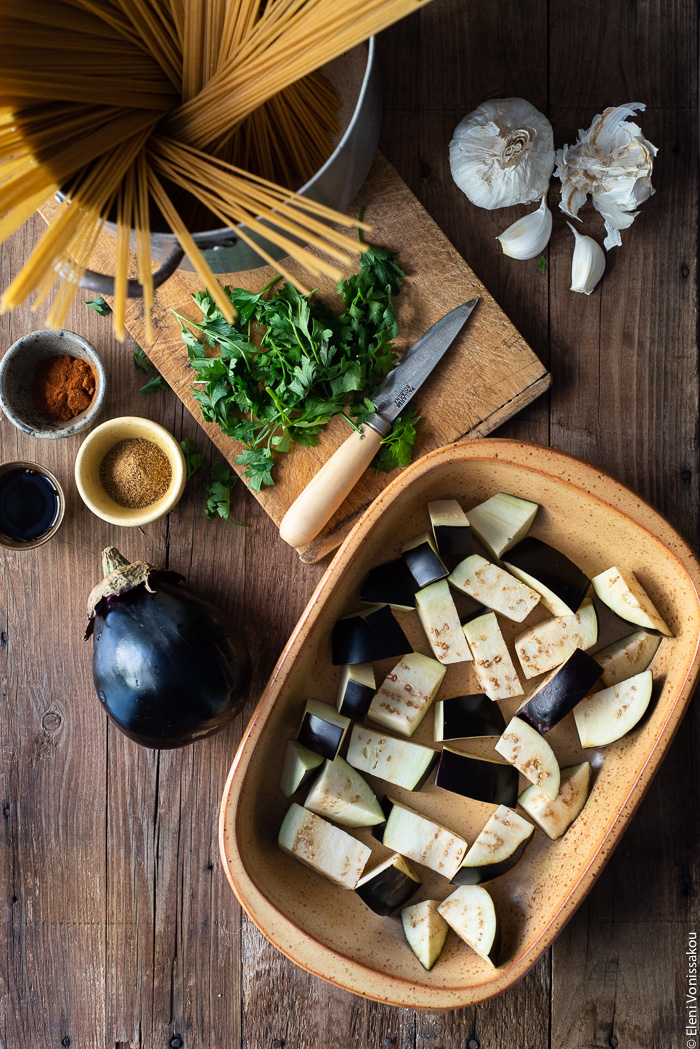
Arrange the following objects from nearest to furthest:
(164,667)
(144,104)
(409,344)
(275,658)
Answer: (144,104)
(164,667)
(409,344)
(275,658)

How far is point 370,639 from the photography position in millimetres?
1293

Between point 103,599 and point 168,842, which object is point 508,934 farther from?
point 103,599

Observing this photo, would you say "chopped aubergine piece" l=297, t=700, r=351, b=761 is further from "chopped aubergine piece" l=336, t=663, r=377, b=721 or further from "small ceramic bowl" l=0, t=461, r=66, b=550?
"small ceramic bowl" l=0, t=461, r=66, b=550

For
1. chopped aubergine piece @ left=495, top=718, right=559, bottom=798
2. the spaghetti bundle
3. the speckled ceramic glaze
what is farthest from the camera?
chopped aubergine piece @ left=495, top=718, right=559, bottom=798

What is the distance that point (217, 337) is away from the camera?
129 centimetres

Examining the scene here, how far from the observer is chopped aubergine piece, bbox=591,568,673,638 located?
4.08 feet

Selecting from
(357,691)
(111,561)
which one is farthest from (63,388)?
(357,691)

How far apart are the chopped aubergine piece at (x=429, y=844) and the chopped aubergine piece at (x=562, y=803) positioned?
0.15m

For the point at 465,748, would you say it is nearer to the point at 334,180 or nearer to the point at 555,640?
the point at 555,640

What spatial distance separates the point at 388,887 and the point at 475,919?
16 cm

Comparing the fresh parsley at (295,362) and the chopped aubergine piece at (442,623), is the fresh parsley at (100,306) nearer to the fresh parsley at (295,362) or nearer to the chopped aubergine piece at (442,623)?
the fresh parsley at (295,362)

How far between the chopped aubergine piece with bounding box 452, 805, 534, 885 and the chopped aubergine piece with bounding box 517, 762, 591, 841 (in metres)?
0.03

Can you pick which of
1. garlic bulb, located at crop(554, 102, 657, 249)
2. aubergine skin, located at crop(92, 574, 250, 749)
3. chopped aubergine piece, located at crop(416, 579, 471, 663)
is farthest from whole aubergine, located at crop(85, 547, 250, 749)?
garlic bulb, located at crop(554, 102, 657, 249)

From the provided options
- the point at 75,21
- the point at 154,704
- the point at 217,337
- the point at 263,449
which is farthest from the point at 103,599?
the point at 75,21
